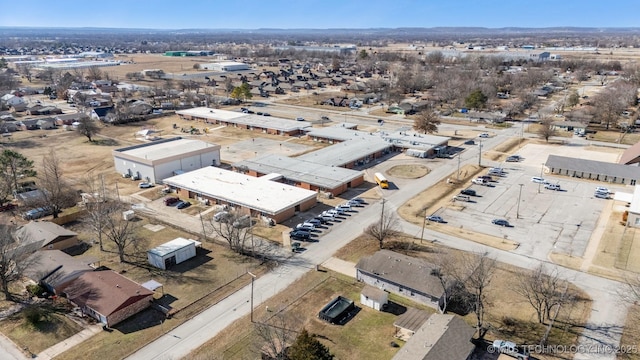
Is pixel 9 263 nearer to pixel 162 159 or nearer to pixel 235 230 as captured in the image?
pixel 235 230

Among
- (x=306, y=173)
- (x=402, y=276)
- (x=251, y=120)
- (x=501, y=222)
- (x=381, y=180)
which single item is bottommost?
(x=501, y=222)

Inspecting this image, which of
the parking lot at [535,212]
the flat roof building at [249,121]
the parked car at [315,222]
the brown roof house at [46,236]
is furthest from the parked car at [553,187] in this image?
the brown roof house at [46,236]

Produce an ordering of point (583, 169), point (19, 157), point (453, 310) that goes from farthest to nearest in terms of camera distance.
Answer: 1. point (583, 169)
2. point (19, 157)
3. point (453, 310)

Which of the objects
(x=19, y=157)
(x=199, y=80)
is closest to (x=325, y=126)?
(x=19, y=157)

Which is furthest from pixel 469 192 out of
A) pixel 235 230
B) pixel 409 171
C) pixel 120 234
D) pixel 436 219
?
pixel 120 234

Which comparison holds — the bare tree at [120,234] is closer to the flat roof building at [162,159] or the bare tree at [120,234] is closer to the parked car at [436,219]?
the flat roof building at [162,159]

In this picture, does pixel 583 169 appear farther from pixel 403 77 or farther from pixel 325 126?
pixel 403 77
